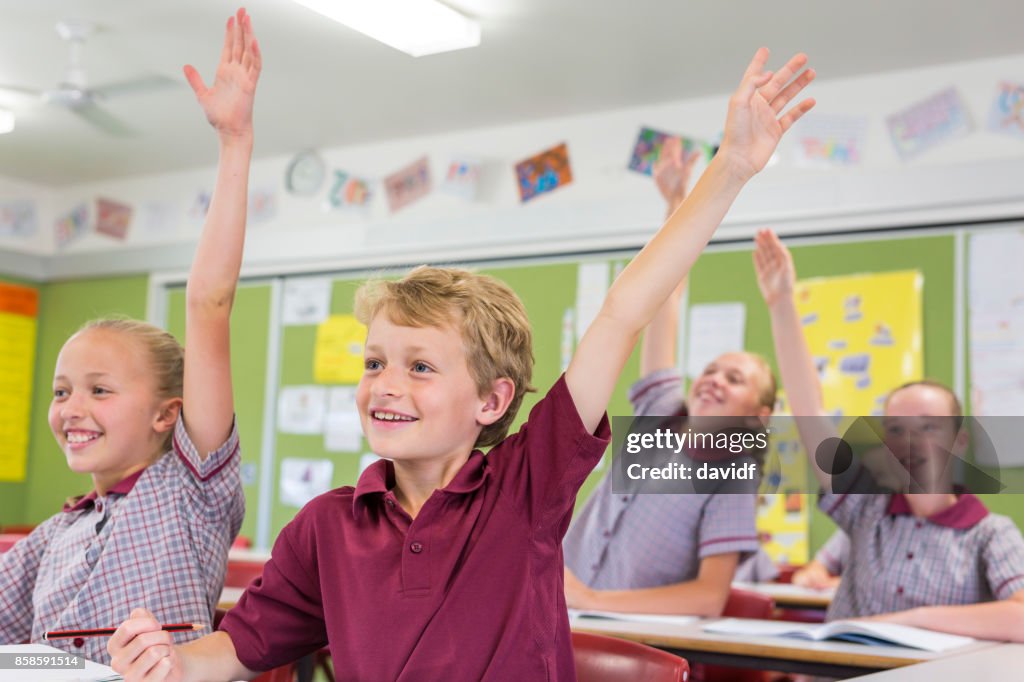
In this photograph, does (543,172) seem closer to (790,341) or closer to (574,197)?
(574,197)

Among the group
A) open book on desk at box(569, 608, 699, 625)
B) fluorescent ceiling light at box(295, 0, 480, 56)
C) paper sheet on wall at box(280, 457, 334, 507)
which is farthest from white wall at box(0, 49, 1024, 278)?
open book on desk at box(569, 608, 699, 625)

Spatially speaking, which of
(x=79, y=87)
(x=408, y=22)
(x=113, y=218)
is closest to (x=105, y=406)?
(x=408, y=22)

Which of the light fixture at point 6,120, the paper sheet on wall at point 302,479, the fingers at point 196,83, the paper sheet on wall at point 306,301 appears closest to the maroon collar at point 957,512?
the fingers at point 196,83

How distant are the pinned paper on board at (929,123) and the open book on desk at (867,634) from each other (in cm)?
246

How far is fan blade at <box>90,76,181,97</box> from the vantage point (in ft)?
13.6

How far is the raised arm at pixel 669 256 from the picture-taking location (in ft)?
4.29

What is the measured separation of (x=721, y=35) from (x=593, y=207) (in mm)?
1056

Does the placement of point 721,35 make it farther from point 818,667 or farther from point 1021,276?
→ point 818,667

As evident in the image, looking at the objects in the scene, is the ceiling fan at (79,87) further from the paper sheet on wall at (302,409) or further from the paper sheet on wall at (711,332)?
the paper sheet on wall at (711,332)

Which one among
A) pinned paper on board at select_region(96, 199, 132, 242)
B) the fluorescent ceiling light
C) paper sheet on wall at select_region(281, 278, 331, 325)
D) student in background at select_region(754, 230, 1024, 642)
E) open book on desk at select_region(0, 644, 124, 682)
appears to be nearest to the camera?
open book on desk at select_region(0, 644, 124, 682)

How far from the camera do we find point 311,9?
12.2ft

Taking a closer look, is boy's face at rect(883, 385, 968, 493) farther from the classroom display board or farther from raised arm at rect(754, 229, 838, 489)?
the classroom display board

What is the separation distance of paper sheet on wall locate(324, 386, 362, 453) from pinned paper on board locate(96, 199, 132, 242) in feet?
5.65

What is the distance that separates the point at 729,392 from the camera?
2.79 m
